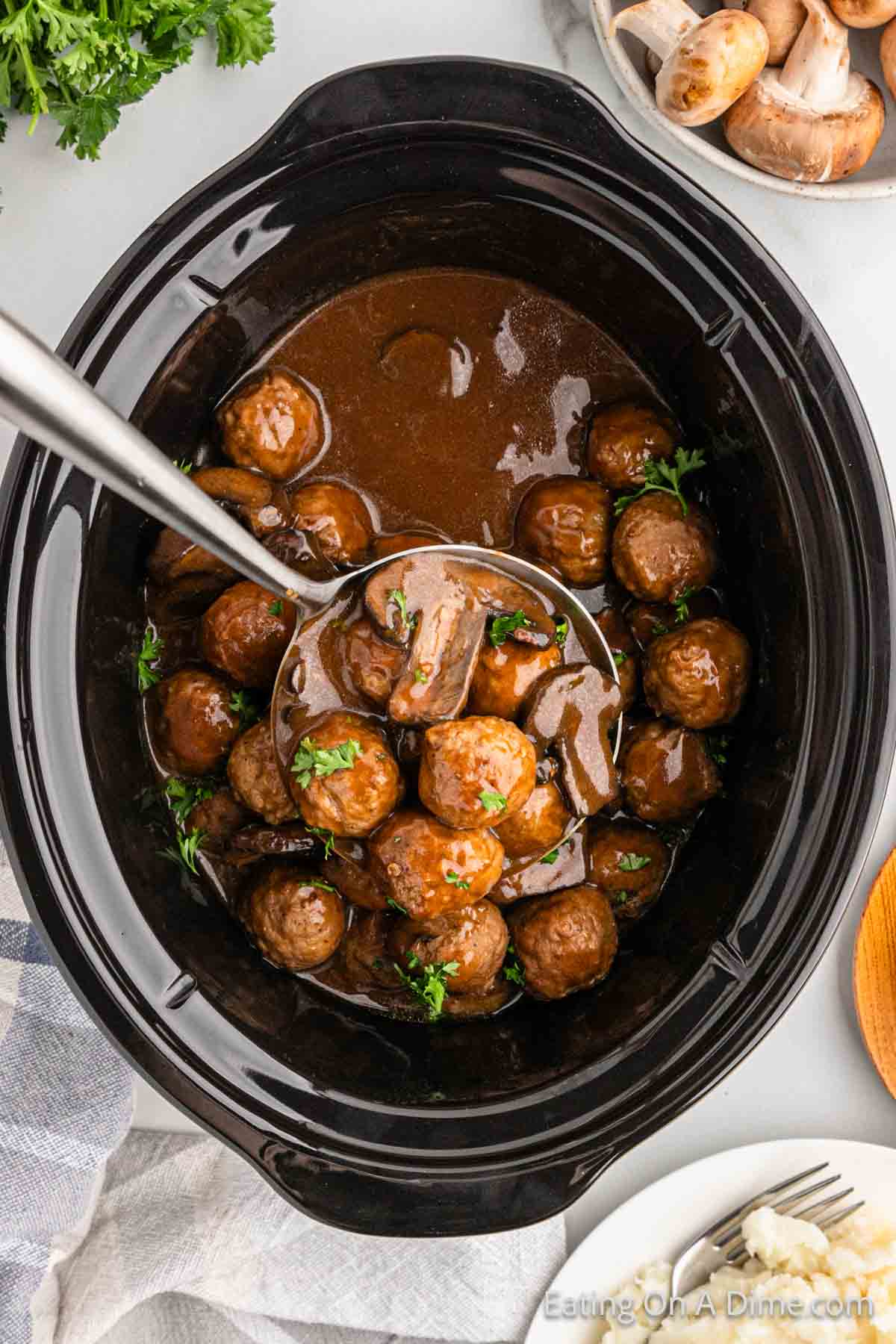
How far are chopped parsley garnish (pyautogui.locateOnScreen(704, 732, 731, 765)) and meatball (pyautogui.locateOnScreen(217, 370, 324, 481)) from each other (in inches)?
44.3

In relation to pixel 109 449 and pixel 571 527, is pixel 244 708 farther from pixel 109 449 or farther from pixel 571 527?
pixel 109 449

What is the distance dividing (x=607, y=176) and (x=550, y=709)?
1.07 metres

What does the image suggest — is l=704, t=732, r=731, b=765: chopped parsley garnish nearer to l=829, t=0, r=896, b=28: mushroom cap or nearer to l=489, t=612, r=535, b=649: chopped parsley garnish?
l=489, t=612, r=535, b=649: chopped parsley garnish

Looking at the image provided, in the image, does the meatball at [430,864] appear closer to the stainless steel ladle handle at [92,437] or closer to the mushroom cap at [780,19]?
the stainless steel ladle handle at [92,437]

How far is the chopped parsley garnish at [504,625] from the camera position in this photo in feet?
8.43

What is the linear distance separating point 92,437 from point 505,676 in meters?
1.14

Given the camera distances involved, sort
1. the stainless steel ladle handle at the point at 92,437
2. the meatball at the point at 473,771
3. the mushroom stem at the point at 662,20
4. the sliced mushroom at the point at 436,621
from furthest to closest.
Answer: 1. the mushroom stem at the point at 662,20
2. the sliced mushroom at the point at 436,621
3. the meatball at the point at 473,771
4. the stainless steel ladle handle at the point at 92,437

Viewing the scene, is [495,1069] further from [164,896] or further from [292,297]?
[292,297]

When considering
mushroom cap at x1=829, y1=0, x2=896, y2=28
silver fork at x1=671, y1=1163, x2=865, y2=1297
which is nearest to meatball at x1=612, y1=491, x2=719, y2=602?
mushroom cap at x1=829, y1=0, x2=896, y2=28

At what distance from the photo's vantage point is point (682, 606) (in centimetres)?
271

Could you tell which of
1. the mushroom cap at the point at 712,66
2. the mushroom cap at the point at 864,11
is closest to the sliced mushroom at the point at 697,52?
the mushroom cap at the point at 712,66

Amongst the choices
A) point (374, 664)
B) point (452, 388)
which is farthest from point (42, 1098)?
point (452, 388)

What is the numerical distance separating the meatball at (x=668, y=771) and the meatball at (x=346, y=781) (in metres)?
0.58

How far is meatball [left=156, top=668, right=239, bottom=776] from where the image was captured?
8.73ft
